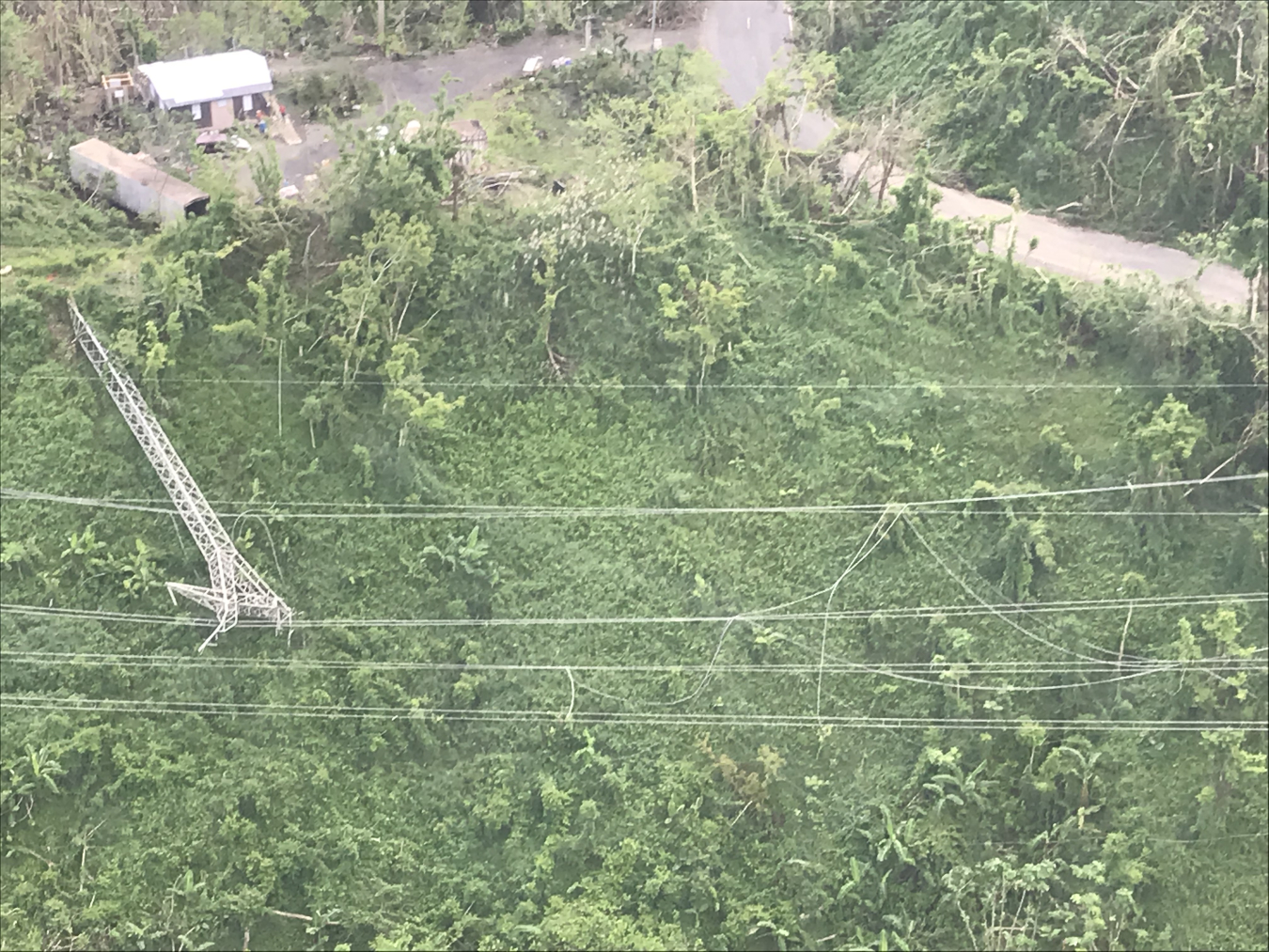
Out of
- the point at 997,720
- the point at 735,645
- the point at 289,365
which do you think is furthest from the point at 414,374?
the point at 997,720

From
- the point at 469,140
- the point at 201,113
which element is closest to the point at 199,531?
the point at 201,113

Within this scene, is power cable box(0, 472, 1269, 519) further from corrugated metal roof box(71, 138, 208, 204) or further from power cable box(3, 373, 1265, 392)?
corrugated metal roof box(71, 138, 208, 204)

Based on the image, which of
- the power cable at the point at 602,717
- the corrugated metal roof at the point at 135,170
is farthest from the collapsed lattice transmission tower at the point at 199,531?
the corrugated metal roof at the point at 135,170

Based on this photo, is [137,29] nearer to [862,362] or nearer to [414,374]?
[414,374]

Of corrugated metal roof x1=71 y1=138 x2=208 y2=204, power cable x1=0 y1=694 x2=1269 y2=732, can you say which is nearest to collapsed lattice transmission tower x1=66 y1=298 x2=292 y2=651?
power cable x1=0 y1=694 x2=1269 y2=732

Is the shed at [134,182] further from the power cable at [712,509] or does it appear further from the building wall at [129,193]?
the power cable at [712,509]
